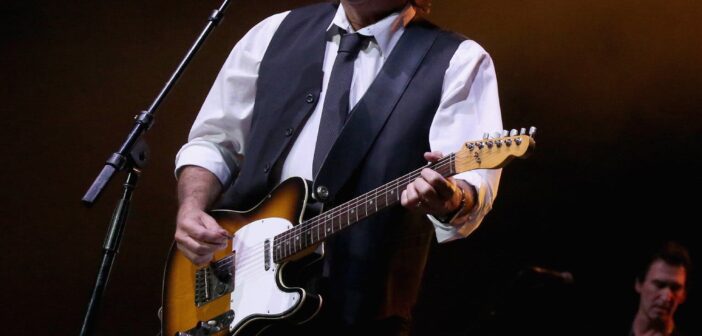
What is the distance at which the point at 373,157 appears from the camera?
2.16m

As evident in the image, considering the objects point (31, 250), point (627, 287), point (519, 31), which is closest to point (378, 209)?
point (519, 31)

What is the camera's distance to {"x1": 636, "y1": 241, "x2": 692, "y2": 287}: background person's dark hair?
3.65 meters

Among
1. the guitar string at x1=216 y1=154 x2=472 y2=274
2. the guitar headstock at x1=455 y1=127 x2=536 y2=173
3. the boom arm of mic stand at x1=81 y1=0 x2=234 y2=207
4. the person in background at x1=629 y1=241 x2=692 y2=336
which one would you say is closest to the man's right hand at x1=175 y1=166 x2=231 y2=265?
the guitar string at x1=216 y1=154 x2=472 y2=274

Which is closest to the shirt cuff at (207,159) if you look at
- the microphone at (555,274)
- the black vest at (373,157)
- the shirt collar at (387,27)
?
the black vest at (373,157)

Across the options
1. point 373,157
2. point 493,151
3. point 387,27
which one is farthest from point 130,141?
point 493,151

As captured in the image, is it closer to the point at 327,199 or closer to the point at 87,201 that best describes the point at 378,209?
the point at 327,199

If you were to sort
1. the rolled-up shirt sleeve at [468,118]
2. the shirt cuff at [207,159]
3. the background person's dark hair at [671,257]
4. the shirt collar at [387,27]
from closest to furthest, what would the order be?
the rolled-up shirt sleeve at [468,118] → the shirt collar at [387,27] → the shirt cuff at [207,159] → the background person's dark hair at [671,257]

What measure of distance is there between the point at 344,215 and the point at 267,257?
24 cm

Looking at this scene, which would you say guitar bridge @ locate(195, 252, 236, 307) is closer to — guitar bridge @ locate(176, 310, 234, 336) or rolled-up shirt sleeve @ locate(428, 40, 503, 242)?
guitar bridge @ locate(176, 310, 234, 336)

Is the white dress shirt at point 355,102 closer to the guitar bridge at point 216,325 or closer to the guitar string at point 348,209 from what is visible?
the guitar string at point 348,209

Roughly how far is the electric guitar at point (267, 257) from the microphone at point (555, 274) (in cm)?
171

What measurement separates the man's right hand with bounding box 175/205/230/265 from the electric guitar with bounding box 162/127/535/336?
0.04m

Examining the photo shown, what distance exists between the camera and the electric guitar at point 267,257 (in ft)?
6.34

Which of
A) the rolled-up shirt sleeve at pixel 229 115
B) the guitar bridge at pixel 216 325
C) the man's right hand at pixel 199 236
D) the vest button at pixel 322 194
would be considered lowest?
the guitar bridge at pixel 216 325
